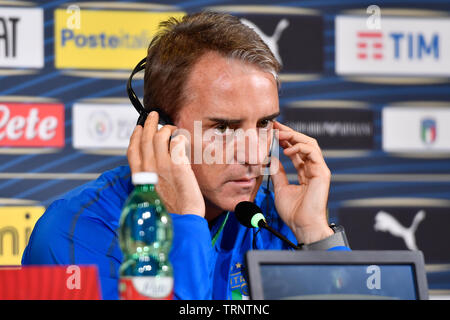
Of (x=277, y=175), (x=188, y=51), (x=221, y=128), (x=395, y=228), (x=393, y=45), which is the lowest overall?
(x=395, y=228)

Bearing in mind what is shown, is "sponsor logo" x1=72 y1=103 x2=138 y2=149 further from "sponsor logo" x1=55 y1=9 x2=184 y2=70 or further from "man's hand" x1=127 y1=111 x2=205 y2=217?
"man's hand" x1=127 y1=111 x2=205 y2=217

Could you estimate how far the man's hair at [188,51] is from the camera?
1.52 m

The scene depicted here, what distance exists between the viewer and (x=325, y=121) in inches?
104

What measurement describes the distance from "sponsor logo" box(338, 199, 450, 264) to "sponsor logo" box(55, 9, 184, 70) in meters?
1.05

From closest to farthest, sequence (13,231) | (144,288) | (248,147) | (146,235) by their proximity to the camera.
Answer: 1. (144,288)
2. (146,235)
3. (248,147)
4. (13,231)

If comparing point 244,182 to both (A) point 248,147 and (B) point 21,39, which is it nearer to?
(A) point 248,147

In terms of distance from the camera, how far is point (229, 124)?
1.46 meters

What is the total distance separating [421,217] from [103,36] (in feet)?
4.85

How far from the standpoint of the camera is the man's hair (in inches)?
59.7

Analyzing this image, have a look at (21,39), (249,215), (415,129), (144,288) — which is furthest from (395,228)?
(144,288)

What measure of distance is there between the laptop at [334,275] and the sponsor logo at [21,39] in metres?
1.85

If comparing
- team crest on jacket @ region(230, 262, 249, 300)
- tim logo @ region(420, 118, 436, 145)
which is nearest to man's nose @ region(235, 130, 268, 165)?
team crest on jacket @ region(230, 262, 249, 300)

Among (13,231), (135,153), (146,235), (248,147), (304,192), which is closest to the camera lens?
(146,235)

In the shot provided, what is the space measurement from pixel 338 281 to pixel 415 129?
6.32 feet
